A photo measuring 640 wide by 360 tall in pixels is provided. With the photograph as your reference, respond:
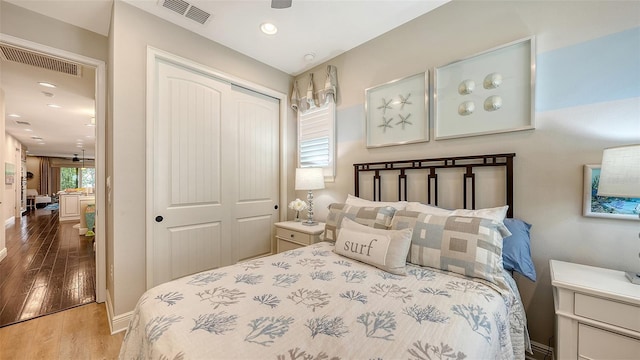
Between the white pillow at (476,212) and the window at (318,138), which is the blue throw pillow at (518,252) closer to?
the white pillow at (476,212)

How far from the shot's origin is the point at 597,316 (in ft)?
3.67

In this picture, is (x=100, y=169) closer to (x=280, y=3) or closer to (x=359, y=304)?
(x=280, y=3)

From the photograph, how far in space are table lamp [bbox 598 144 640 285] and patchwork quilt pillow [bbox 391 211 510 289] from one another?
0.48m

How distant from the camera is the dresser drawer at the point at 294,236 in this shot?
253 centimetres

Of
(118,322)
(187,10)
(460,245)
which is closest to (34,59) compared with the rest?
(187,10)

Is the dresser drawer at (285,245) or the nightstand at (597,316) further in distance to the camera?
the dresser drawer at (285,245)

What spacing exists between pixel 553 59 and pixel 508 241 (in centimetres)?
121

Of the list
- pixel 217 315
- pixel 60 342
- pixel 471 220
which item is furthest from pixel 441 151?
pixel 60 342

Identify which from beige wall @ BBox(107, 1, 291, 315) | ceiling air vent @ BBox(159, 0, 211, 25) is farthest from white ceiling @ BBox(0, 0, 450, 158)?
beige wall @ BBox(107, 1, 291, 315)

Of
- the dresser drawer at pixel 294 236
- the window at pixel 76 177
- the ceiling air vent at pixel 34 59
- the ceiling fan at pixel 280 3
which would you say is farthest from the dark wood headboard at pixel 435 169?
the window at pixel 76 177

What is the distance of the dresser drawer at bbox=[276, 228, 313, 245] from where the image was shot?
2530mm

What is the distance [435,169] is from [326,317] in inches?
62.4

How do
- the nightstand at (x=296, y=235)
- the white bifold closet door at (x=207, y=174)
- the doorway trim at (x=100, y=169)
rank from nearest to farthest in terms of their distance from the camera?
the white bifold closet door at (x=207, y=174)
the doorway trim at (x=100, y=169)
the nightstand at (x=296, y=235)

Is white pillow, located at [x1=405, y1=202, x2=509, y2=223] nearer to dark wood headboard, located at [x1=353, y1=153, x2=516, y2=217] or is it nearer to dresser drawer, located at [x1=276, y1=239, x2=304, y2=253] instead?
dark wood headboard, located at [x1=353, y1=153, x2=516, y2=217]
